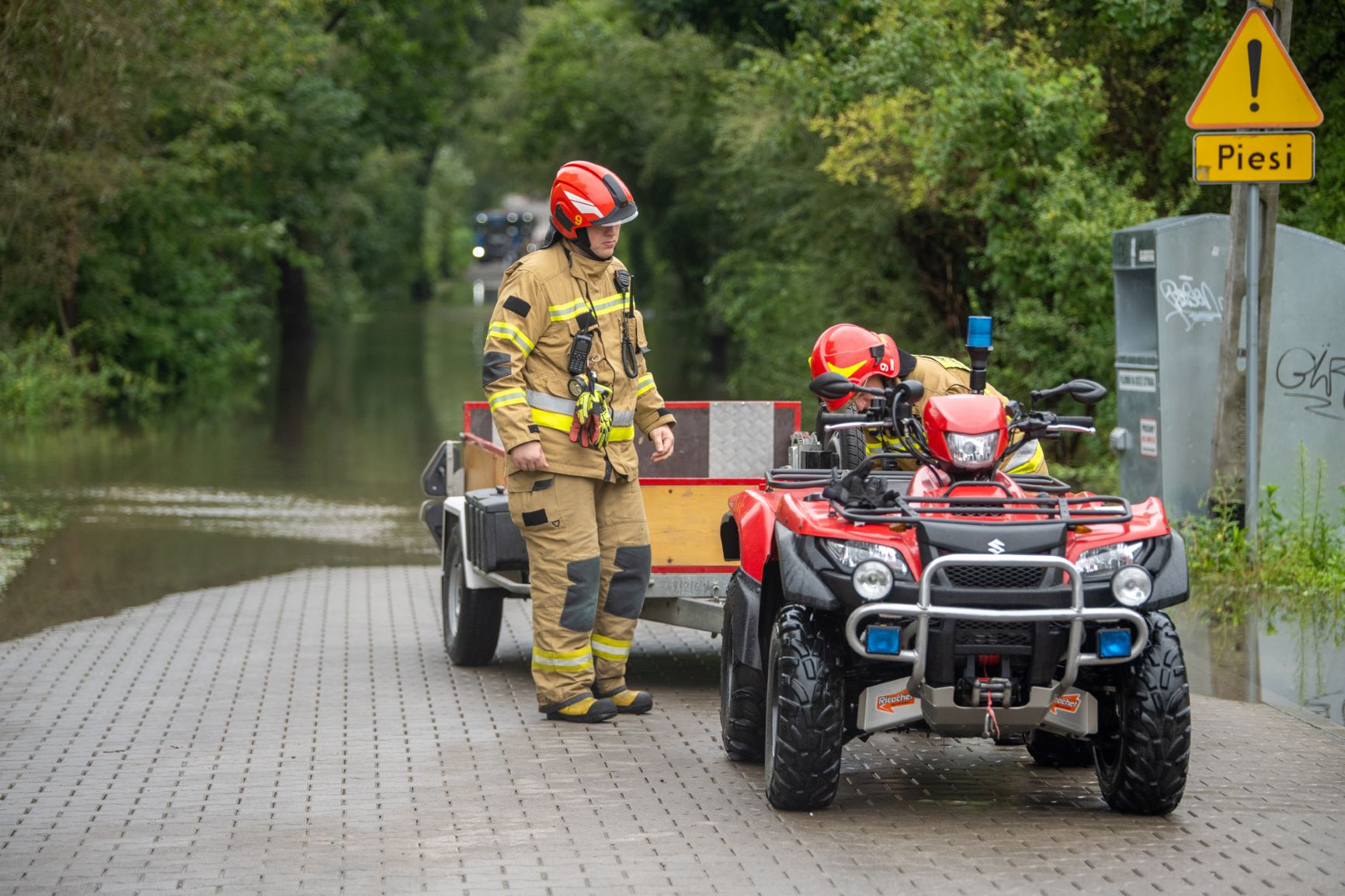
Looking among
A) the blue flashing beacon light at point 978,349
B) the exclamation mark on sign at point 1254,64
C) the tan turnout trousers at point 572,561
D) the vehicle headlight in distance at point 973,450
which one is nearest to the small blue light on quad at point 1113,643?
the vehicle headlight in distance at point 973,450

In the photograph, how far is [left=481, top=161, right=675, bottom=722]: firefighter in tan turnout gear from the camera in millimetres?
7418

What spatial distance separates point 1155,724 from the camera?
221 inches

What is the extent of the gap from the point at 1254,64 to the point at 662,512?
13.1 feet

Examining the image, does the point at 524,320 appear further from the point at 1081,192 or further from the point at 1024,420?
the point at 1081,192

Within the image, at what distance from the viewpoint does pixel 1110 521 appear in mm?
5578

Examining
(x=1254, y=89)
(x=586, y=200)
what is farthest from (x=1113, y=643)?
(x=1254, y=89)

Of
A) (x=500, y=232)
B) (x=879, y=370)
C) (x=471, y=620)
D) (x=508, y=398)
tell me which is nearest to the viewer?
(x=879, y=370)

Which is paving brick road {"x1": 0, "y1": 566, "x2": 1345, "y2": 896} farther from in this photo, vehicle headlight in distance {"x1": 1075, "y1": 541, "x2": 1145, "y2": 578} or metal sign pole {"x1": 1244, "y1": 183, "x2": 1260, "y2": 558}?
metal sign pole {"x1": 1244, "y1": 183, "x2": 1260, "y2": 558}

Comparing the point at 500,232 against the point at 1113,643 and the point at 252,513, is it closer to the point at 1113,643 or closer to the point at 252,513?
the point at 252,513

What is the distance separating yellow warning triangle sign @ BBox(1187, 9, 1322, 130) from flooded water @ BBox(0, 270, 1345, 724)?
2527mm

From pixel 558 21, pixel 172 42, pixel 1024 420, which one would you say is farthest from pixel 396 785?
pixel 558 21

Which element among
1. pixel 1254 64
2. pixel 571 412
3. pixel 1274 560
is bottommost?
pixel 1274 560

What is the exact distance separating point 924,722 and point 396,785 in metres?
1.90

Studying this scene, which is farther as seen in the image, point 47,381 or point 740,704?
point 47,381
